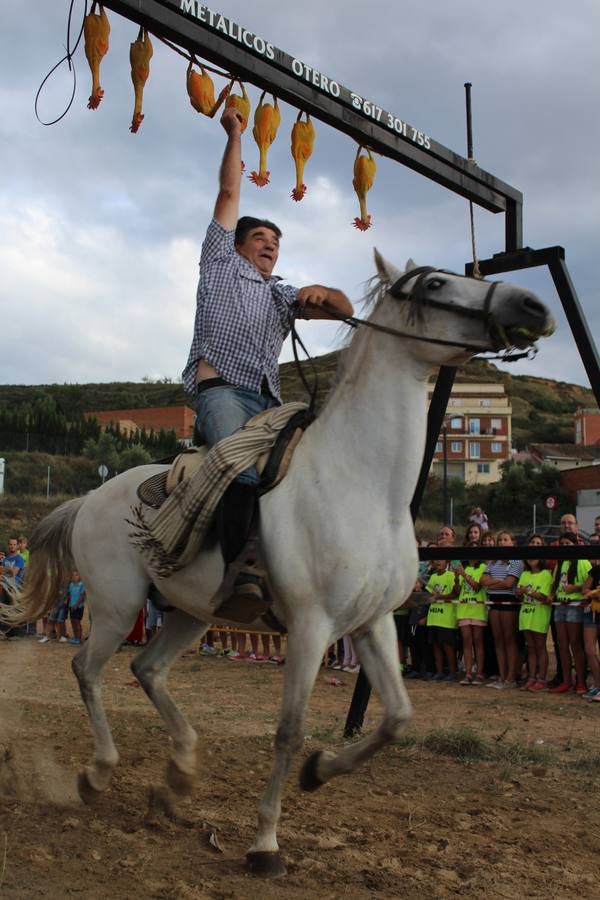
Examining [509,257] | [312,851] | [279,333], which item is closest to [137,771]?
[312,851]

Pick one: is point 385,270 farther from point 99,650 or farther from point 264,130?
point 99,650

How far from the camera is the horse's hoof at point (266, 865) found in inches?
169

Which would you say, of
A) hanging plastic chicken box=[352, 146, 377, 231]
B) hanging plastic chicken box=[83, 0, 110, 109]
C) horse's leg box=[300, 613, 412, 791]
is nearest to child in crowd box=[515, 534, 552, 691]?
hanging plastic chicken box=[352, 146, 377, 231]

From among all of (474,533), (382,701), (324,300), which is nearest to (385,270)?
(324,300)

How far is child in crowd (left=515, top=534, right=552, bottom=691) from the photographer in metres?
11.9

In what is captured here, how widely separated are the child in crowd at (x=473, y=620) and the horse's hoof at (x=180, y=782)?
26.2ft

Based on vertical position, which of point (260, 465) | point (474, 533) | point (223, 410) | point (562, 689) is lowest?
point (562, 689)

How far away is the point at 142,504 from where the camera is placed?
5547 mm

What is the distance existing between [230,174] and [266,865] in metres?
3.79

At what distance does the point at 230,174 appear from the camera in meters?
5.29

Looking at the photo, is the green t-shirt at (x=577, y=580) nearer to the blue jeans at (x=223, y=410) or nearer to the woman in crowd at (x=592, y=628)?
the woman in crowd at (x=592, y=628)

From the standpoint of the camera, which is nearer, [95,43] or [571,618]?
[95,43]

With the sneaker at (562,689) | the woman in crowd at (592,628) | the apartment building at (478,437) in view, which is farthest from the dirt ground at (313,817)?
the apartment building at (478,437)

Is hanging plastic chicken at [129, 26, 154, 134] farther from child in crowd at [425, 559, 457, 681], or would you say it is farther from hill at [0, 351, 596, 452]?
hill at [0, 351, 596, 452]
